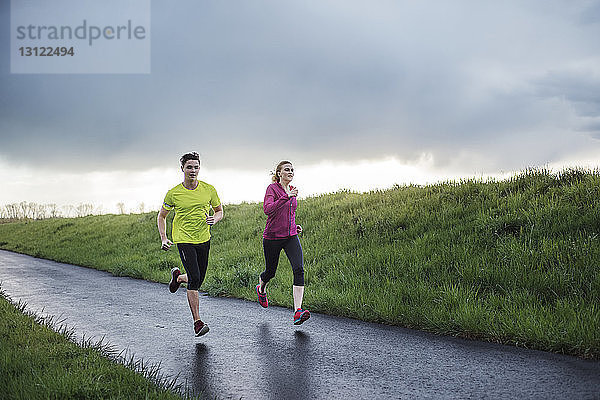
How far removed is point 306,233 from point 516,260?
743 centimetres

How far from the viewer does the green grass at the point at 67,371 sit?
4.62 meters

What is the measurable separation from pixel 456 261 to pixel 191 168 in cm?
527

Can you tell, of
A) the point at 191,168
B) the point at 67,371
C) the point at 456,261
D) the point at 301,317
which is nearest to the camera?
the point at 67,371

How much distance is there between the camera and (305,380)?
508 centimetres

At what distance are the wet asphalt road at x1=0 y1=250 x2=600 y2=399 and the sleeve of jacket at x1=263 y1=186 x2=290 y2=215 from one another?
1.78 m

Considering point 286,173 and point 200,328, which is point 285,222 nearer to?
point 286,173

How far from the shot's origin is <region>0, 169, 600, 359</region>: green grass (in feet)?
22.7

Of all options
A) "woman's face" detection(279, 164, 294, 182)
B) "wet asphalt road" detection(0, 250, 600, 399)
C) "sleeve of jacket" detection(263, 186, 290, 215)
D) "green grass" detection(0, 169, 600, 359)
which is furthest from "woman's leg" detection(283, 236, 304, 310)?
"green grass" detection(0, 169, 600, 359)

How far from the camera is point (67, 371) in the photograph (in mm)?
5180

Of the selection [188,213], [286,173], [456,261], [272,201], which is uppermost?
[286,173]

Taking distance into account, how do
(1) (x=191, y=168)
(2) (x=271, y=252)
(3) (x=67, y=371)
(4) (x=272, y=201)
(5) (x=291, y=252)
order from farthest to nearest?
(2) (x=271, y=252)
(5) (x=291, y=252)
(4) (x=272, y=201)
(1) (x=191, y=168)
(3) (x=67, y=371)

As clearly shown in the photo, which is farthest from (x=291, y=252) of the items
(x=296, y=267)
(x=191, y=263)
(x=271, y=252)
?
(x=191, y=263)

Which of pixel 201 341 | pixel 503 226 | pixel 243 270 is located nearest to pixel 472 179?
pixel 503 226

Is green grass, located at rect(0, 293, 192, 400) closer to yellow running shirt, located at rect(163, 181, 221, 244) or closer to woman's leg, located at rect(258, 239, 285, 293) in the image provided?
yellow running shirt, located at rect(163, 181, 221, 244)
